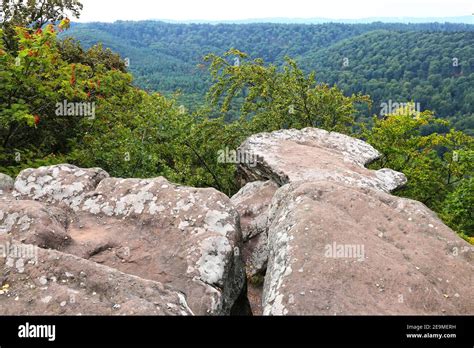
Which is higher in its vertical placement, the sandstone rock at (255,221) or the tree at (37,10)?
the tree at (37,10)

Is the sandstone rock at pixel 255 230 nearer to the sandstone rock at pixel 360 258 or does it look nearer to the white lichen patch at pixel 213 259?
the sandstone rock at pixel 360 258

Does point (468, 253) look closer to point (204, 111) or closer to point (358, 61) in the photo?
point (204, 111)

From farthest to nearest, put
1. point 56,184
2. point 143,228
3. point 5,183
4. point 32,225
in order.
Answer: point 5,183 → point 56,184 → point 143,228 → point 32,225

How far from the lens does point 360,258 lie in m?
6.86

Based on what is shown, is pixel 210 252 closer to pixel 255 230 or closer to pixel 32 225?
pixel 32 225

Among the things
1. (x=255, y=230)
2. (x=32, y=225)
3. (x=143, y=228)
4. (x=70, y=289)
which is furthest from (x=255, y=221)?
(x=70, y=289)

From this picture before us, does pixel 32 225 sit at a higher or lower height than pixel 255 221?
higher

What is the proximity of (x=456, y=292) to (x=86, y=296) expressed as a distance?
5.53m

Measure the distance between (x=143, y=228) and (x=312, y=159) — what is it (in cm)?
633

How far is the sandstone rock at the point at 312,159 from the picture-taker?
1199cm

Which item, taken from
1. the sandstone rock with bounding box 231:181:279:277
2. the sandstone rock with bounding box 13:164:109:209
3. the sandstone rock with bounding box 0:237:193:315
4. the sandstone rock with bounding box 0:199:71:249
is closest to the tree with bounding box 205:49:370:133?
the sandstone rock with bounding box 231:181:279:277

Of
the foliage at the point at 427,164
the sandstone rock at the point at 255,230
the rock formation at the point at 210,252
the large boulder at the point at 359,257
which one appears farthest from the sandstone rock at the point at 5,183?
the foliage at the point at 427,164

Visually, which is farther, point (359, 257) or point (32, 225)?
point (32, 225)

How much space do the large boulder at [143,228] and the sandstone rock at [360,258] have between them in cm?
90
